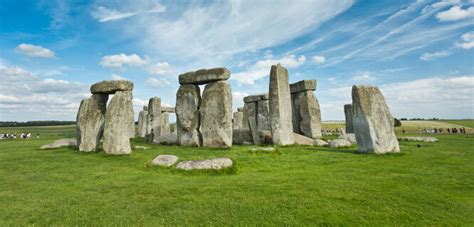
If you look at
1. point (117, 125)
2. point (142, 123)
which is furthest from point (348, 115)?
point (142, 123)

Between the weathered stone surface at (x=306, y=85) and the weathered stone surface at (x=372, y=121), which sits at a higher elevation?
the weathered stone surface at (x=306, y=85)

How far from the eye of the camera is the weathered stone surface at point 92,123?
13914 mm

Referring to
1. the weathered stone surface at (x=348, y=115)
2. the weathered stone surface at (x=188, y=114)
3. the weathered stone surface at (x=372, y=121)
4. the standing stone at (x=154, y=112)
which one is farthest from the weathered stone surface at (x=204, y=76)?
the weathered stone surface at (x=348, y=115)

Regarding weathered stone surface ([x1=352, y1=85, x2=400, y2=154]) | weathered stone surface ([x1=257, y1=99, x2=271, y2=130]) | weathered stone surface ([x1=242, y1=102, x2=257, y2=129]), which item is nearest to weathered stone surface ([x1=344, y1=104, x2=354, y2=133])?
weathered stone surface ([x1=257, y1=99, x2=271, y2=130])

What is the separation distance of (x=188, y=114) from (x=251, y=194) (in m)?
11.6

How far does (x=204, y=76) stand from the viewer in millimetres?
16422

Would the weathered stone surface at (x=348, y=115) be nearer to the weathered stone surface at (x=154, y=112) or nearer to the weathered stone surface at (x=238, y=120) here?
the weathered stone surface at (x=238, y=120)

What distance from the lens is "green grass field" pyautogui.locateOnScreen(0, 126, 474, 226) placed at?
4789 mm

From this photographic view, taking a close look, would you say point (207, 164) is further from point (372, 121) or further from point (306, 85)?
point (306, 85)

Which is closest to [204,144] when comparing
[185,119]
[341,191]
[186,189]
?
[185,119]

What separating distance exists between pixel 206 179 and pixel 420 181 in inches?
206

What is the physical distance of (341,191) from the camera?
610 cm

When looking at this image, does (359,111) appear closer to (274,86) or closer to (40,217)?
(274,86)

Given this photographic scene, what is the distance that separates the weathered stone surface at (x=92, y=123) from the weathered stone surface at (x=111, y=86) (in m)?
0.53
